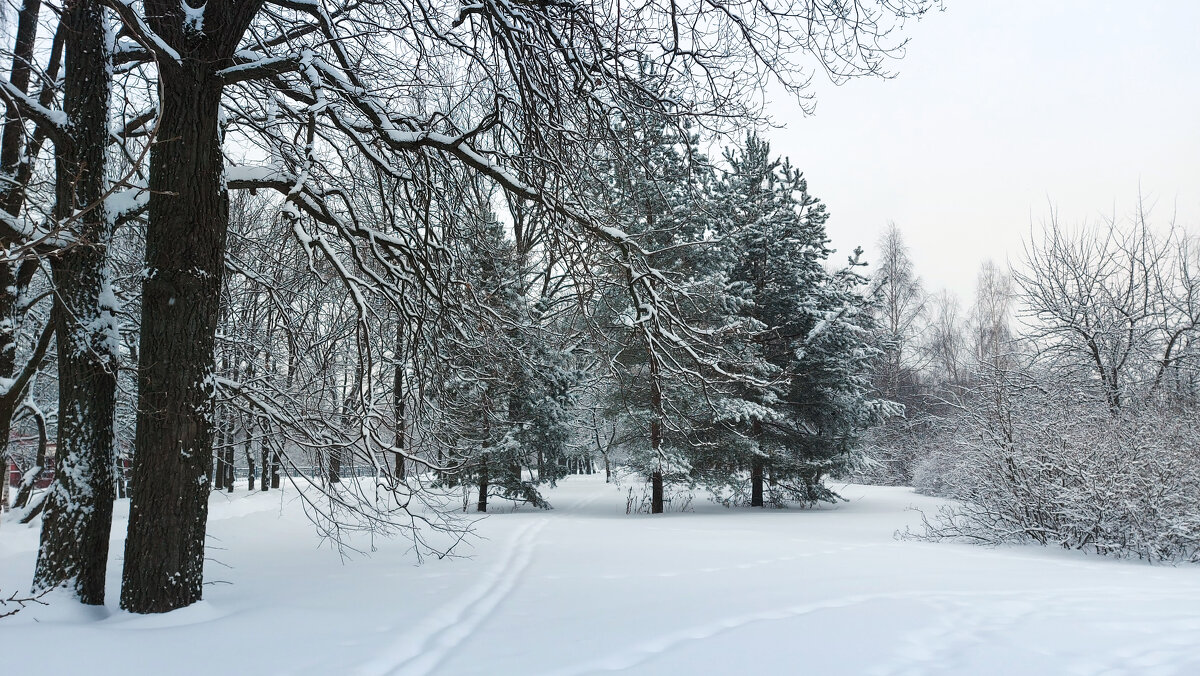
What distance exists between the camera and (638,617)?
187 inches

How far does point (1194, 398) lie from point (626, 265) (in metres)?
14.3

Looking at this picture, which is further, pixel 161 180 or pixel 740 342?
pixel 740 342

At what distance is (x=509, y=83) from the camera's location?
5.98m

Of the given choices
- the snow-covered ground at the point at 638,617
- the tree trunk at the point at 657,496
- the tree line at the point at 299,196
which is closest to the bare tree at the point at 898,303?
the tree trunk at the point at 657,496

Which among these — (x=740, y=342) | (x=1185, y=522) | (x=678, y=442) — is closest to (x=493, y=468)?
(x=678, y=442)

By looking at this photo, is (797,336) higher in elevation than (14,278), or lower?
higher

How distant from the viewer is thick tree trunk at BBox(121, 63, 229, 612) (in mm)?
4340

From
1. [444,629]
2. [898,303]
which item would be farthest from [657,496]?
[898,303]

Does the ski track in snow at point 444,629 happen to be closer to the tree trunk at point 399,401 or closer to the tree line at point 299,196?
the tree line at point 299,196

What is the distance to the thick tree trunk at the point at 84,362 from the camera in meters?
4.60

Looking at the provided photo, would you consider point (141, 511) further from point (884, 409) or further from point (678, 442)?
point (884, 409)

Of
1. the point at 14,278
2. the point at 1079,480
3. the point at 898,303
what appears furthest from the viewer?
the point at 898,303

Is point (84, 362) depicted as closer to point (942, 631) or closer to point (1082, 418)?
point (942, 631)

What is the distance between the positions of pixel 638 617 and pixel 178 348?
376 cm
